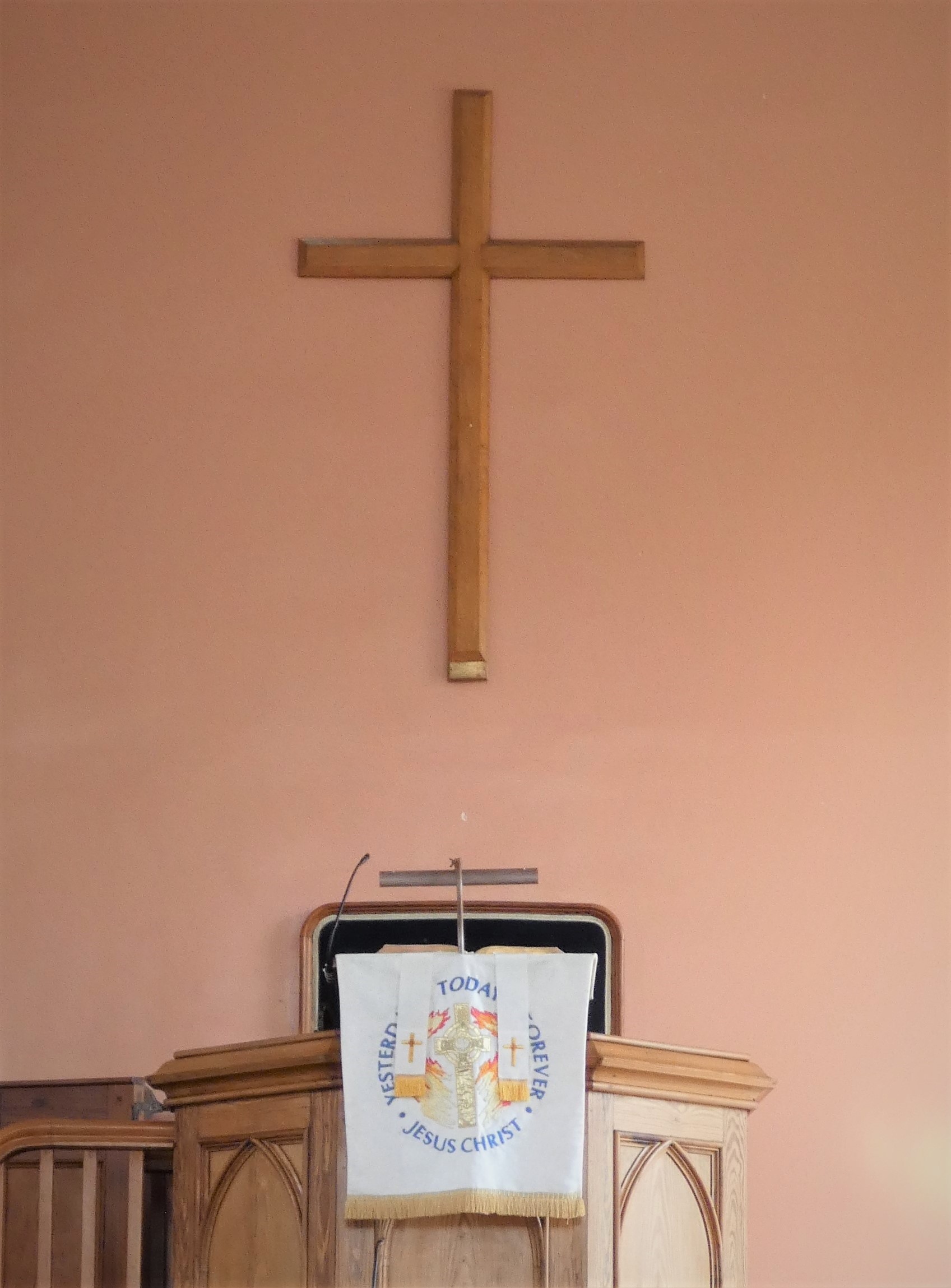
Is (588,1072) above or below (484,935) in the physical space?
below

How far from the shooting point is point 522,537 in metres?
5.48

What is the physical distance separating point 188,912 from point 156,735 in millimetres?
528

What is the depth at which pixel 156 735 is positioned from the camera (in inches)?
210

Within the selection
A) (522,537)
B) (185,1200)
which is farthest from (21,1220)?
(522,537)

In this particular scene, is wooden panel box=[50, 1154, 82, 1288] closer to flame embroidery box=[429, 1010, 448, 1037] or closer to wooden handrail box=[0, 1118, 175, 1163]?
wooden handrail box=[0, 1118, 175, 1163]

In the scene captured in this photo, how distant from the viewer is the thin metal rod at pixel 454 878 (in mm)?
3938

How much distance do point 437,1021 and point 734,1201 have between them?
2.39 ft

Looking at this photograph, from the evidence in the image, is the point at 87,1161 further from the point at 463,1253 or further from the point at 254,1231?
the point at 463,1253

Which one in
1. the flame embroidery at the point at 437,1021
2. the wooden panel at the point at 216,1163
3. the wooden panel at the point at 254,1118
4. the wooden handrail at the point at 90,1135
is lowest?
the wooden panel at the point at 216,1163

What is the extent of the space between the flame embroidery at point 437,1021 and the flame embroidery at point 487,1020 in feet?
0.18

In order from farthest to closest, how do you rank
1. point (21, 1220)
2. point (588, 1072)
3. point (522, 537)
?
point (522, 537) → point (21, 1220) → point (588, 1072)

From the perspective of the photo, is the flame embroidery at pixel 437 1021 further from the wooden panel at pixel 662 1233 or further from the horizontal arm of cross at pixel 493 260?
the horizontal arm of cross at pixel 493 260

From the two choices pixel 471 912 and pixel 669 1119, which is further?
pixel 471 912

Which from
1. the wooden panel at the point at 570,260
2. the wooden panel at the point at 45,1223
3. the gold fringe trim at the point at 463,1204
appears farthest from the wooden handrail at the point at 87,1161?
the wooden panel at the point at 570,260
